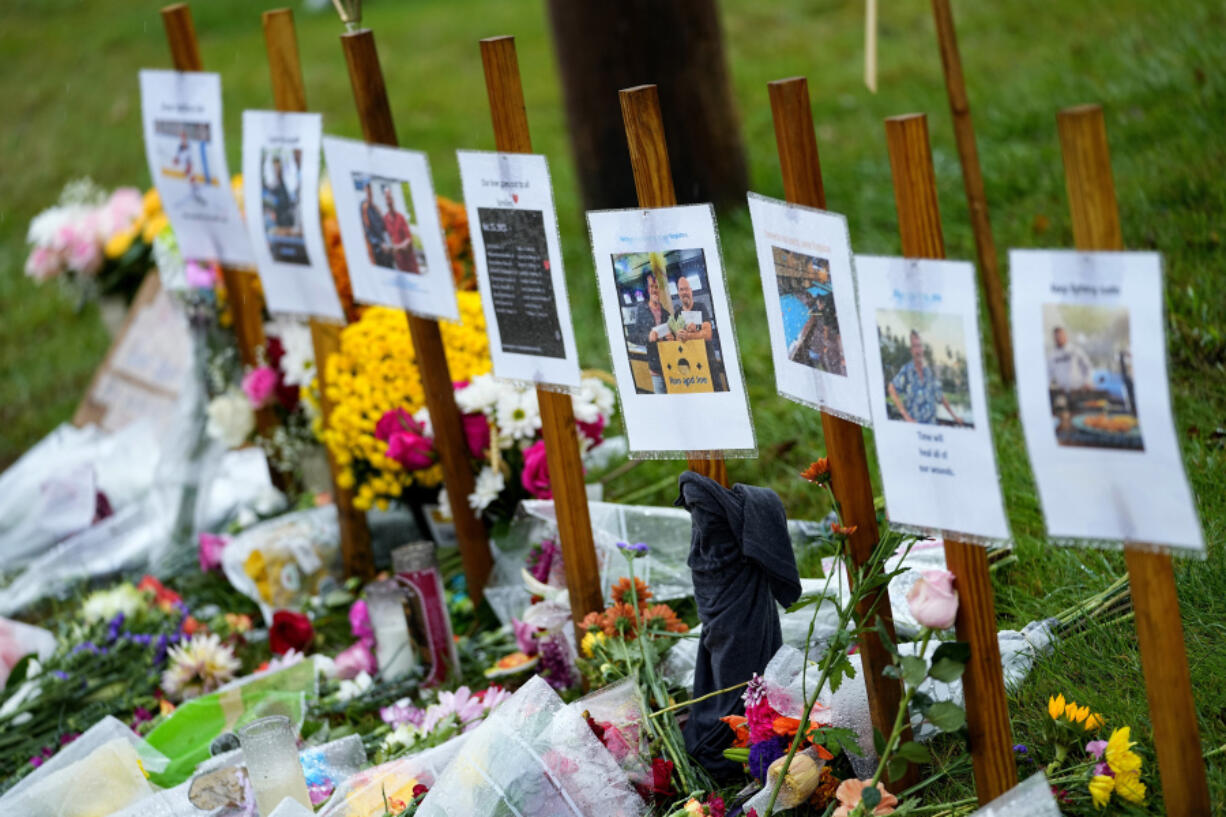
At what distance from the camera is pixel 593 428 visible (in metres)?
2.87

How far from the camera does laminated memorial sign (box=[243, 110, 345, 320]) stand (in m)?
2.86

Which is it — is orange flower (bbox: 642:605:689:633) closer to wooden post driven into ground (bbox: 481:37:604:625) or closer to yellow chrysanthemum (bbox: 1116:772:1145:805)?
wooden post driven into ground (bbox: 481:37:604:625)

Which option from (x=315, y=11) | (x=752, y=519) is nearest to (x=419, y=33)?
(x=315, y=11)

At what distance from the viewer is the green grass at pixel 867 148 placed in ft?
7.44

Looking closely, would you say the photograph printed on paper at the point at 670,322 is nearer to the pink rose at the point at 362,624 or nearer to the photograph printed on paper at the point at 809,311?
the photograph printed on paper at the point at 809,311

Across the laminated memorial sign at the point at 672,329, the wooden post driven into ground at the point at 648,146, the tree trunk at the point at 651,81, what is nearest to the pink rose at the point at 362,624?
the laminated memorial sign at the point at 672,329

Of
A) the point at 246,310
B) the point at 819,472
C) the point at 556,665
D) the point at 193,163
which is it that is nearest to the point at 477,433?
the point at 556,665

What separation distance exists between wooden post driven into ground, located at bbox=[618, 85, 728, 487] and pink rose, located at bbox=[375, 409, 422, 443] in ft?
4.01

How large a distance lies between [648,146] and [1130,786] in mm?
1078

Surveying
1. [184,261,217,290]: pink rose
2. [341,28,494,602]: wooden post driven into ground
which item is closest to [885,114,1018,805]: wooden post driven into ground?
[341,28,494,602]: wooden post driven into ground

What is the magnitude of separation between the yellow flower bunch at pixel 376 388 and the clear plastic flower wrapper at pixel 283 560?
0.82ft

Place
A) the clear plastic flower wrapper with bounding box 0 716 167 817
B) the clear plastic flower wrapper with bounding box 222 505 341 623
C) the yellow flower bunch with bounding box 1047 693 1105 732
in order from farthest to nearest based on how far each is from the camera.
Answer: the clear plastic flower wrapper with bounding box 222 505 341 623 → the clear plastic flower wrapper with bounding box 0 716 167 817 → the yellow flower bunch with bounding box 1047 693 1105 732

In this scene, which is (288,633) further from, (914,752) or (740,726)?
(914,752)

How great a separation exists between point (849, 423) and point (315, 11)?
33.3 feet
